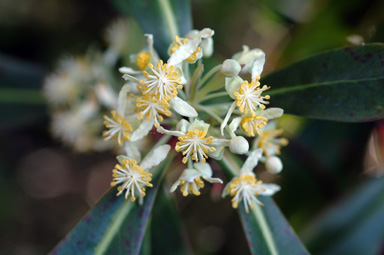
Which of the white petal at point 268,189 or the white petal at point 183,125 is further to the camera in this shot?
the white petal at point 268,189

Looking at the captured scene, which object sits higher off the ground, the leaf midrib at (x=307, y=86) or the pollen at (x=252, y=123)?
the leaf midrib at (x=307, y=86)

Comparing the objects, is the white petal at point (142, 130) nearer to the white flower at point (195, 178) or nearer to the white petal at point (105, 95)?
the white flower at point (195, 178)

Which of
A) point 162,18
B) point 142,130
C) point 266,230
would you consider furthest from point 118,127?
point 266,230

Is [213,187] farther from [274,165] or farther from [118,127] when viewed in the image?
[118,127]

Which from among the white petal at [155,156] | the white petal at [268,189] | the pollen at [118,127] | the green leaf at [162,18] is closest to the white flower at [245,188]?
the white petal at [268,189]

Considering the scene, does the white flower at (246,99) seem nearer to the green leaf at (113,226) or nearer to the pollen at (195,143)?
the pollen at (195,143)

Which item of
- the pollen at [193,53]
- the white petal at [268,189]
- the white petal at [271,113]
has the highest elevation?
the pollen at [193,53]

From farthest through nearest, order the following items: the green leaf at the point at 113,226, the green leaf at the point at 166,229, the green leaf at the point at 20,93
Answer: the green leaf at the point at 20,93 < the green leaf at the point at 166,229 < the green leaf at the point at 113,226

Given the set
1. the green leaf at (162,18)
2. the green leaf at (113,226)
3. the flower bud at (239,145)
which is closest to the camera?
the flower bud at (239,145)

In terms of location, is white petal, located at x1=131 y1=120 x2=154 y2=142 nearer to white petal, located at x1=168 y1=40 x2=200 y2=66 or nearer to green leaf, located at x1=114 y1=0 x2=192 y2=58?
white petal, located at x1=168 y1=40 x2=200 y2=66
